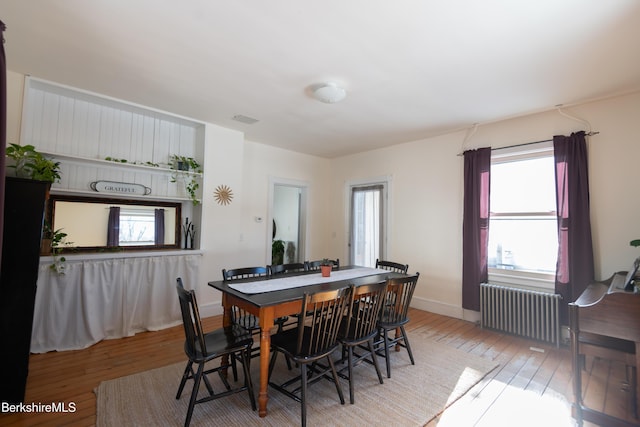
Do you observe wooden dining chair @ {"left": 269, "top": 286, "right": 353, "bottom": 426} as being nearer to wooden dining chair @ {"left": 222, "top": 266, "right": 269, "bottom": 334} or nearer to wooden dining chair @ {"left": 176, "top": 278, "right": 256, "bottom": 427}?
wooden dining chair @ {"left": 176, "top": 278, "right": 256, "bottom": 427}

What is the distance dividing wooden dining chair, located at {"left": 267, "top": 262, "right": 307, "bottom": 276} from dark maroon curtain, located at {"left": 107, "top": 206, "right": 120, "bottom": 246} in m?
2.06

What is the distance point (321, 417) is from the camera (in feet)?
6.86

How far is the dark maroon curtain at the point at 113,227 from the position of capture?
3641 mm

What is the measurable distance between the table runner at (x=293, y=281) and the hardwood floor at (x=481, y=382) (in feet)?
3.79

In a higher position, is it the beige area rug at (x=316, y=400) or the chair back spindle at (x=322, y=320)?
the chair back spindle at (x=322, y=320)

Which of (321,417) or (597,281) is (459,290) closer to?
(597,281)

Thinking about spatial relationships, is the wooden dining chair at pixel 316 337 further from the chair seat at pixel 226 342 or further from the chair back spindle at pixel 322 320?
the chair seat at pixel 226 342

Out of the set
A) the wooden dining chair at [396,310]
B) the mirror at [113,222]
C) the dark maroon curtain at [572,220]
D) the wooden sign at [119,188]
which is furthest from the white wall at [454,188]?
the wooden sign at [119,188]

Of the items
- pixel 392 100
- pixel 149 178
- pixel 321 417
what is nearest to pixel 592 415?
pixel 321 417

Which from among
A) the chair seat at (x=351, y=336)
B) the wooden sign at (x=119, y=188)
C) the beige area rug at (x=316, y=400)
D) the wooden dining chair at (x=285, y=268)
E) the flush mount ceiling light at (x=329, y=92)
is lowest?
the beige area rug at (x=316, y=400)

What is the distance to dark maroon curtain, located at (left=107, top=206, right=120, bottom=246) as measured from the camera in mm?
3641

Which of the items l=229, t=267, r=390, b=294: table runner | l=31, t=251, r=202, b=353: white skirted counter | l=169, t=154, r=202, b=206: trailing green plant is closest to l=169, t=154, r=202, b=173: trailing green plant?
l=169, t=154, r=202, b=206: trailing green plant

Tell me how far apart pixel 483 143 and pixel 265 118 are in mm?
3024

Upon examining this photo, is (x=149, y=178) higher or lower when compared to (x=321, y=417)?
higher
